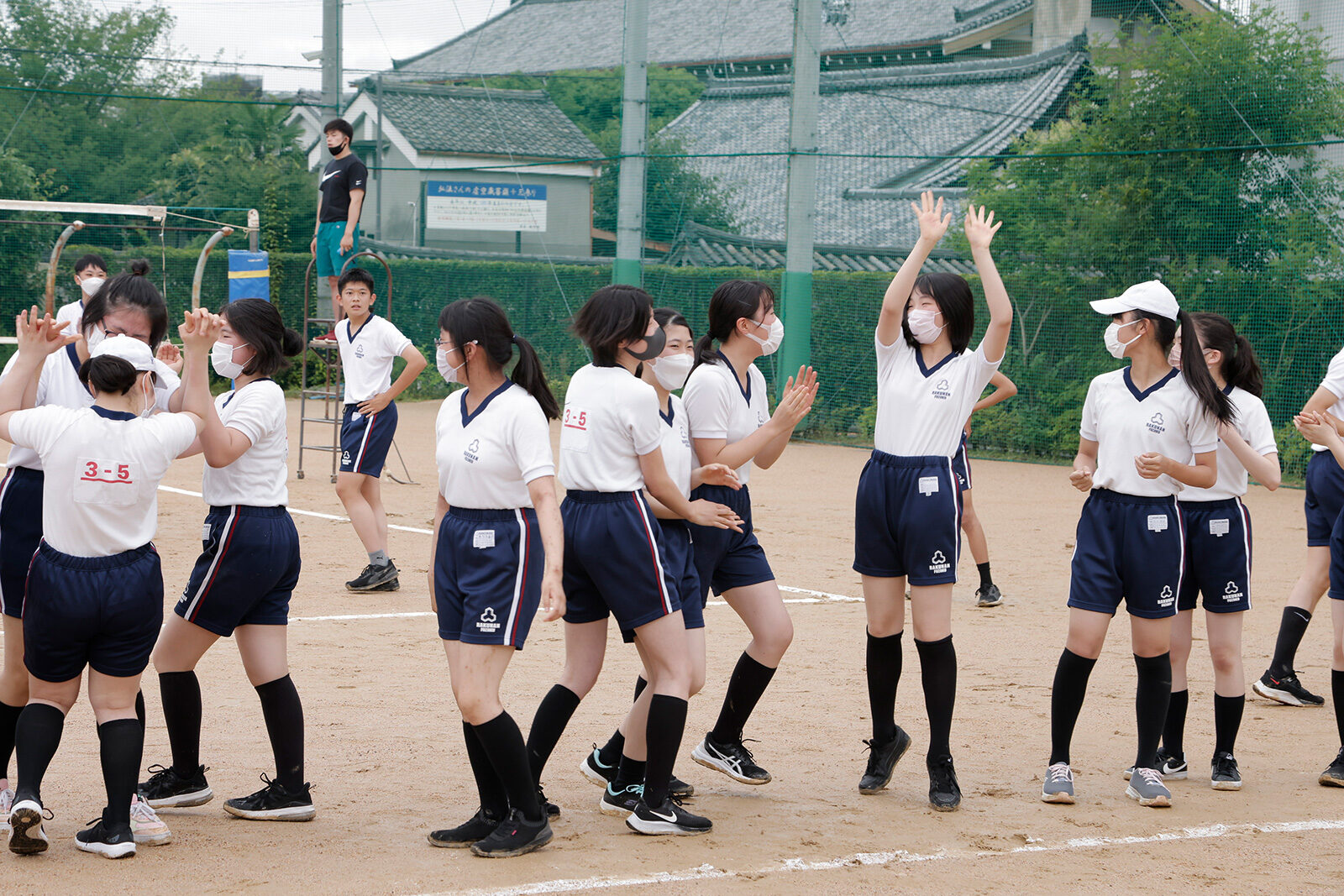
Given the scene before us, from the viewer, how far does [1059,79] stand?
23.6 meters

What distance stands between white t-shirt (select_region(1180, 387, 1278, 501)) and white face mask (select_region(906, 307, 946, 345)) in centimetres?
114

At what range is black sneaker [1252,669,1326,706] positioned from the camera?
618 cm

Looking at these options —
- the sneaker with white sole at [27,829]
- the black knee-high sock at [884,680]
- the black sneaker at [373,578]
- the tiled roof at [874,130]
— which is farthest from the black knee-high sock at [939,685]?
the tiled roof at [874,130]

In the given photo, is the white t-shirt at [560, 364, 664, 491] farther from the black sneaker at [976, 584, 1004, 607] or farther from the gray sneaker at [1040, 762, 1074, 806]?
the black sneaker at [976, 584, 1004, 607]

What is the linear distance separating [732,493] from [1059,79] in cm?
2099

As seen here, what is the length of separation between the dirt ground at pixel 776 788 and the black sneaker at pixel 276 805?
0.04m

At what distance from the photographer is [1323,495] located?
19.8ft

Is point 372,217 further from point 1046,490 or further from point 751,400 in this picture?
point 751,400

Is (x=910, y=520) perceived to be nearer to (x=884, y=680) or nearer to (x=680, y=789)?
(x=884, y=680)

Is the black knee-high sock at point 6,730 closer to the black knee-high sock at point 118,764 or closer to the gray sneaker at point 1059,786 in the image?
the black knee-high sock at point 118,764

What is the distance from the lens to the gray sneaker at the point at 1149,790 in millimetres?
4691

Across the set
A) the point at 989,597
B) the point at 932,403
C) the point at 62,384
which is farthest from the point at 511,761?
the point at 989,597

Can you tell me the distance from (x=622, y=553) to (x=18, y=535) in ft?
6.25


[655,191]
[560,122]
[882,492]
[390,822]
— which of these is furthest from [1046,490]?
[560,122]
